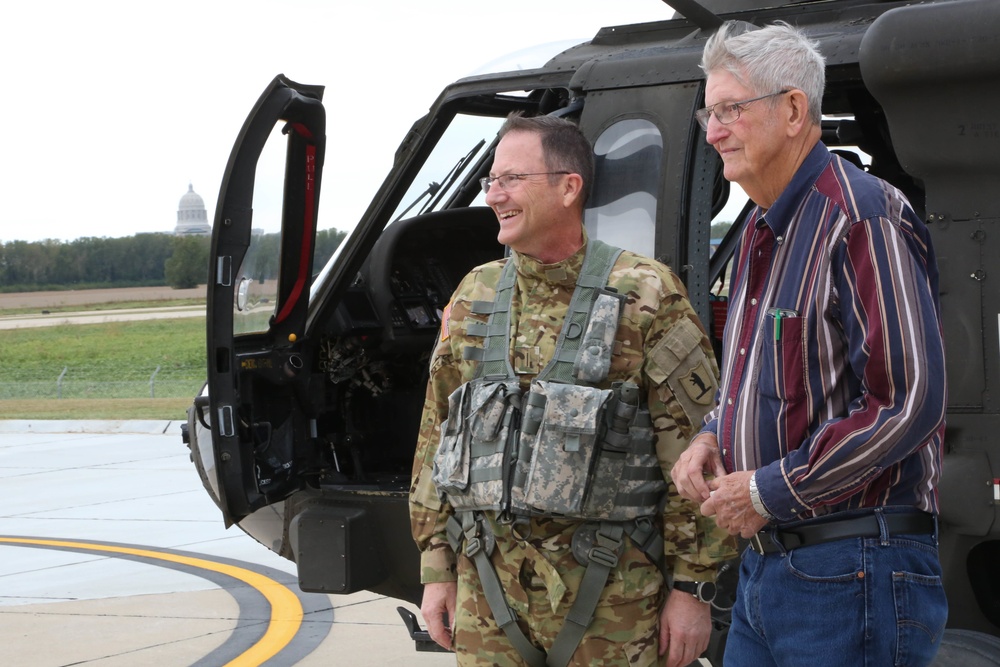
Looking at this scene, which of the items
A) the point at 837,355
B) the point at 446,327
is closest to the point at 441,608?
the point at 446,327

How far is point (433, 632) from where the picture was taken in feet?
9.96

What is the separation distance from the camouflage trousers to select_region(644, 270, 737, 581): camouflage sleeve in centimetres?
11

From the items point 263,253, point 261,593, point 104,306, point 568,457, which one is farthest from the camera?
point 104,306

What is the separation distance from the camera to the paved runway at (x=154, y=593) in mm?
5777

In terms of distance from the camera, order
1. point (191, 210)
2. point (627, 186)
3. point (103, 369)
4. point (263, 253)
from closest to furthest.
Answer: point (627, 186) → point (263, 253) → point (103, 369) → point (191, 210)

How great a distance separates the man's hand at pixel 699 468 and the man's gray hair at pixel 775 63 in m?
0.63

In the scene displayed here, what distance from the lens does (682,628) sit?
2842 mm

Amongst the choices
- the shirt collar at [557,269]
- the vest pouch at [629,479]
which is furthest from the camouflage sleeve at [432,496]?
the vest pouch at [629,479]

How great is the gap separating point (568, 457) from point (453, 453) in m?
0.28

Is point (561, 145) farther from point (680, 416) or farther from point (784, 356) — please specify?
point (784, 356)

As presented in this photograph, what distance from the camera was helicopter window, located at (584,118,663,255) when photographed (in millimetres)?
3877

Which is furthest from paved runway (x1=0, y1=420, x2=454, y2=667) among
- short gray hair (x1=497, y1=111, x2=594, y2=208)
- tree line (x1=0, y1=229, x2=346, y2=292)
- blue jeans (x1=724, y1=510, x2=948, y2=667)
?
tree line (x1=0, y1=229, x2=346, y2=292)

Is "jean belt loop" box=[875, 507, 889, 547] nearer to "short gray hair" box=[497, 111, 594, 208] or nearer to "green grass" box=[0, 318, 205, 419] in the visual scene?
"short gray hair" box=[497, 111, 594, 208]

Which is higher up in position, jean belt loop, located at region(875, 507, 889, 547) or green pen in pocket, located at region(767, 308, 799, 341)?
green pen in pocket, located at region(767, 308, 799, 341)
